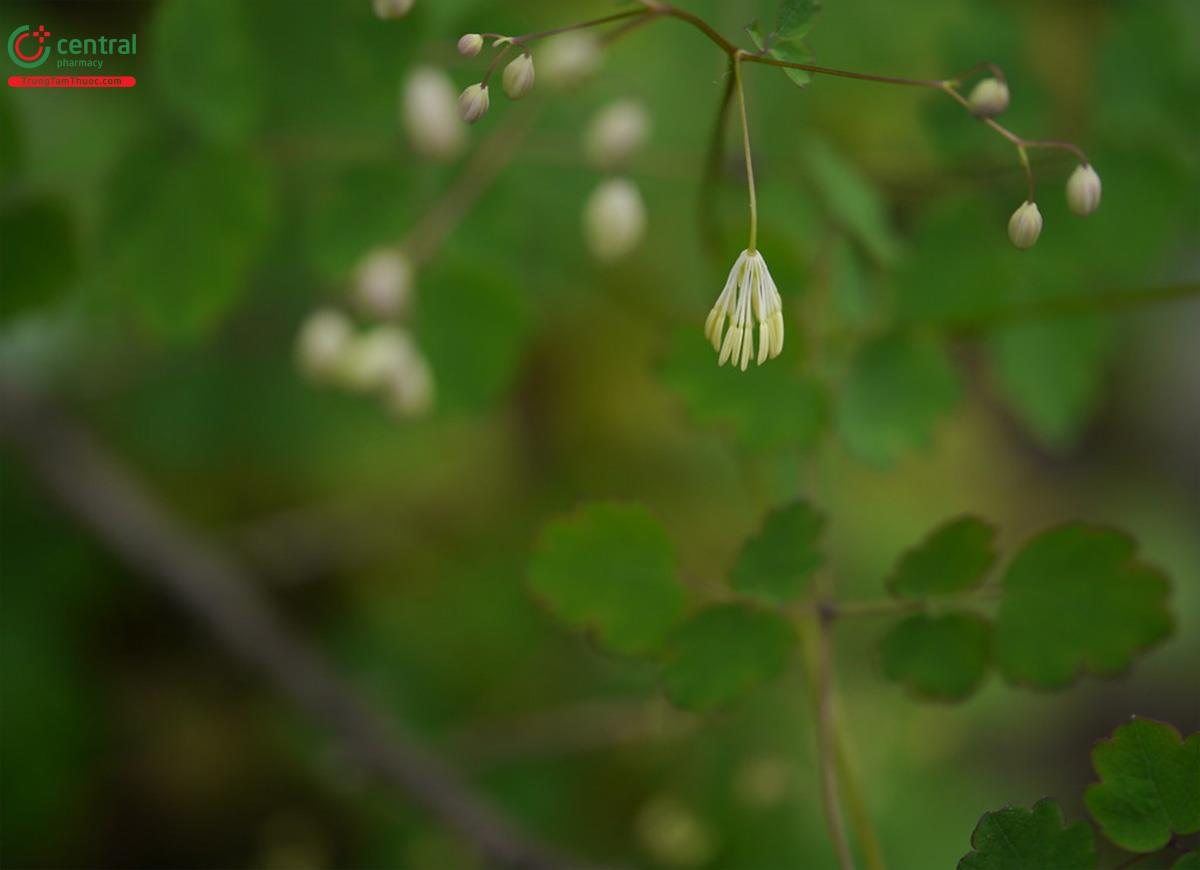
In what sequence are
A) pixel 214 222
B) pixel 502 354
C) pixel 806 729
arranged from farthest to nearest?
1. pixel 806 729
2. pixel 502 354
3. pixel 214 222

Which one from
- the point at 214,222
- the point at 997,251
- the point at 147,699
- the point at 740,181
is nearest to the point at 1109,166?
the point at 997,251

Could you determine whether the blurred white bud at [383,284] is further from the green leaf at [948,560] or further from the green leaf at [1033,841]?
the green leaf at [1033,841]

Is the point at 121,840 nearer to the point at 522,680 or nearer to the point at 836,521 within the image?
the point at 522,680

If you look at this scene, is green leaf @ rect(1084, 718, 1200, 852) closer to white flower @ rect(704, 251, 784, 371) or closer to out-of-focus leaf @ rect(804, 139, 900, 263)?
white flower @ rect(704, 251, 784, 371)

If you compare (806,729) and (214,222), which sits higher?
(214,222)

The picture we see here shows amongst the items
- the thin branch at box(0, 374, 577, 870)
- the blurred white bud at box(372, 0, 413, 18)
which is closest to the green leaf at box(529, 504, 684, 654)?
the blurred white bud at box(372, 0, 413, 18)

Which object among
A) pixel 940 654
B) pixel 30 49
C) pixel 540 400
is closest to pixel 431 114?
pixel 30 49

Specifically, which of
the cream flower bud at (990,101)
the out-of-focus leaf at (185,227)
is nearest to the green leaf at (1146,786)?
the cream flower bud at (990,101)
